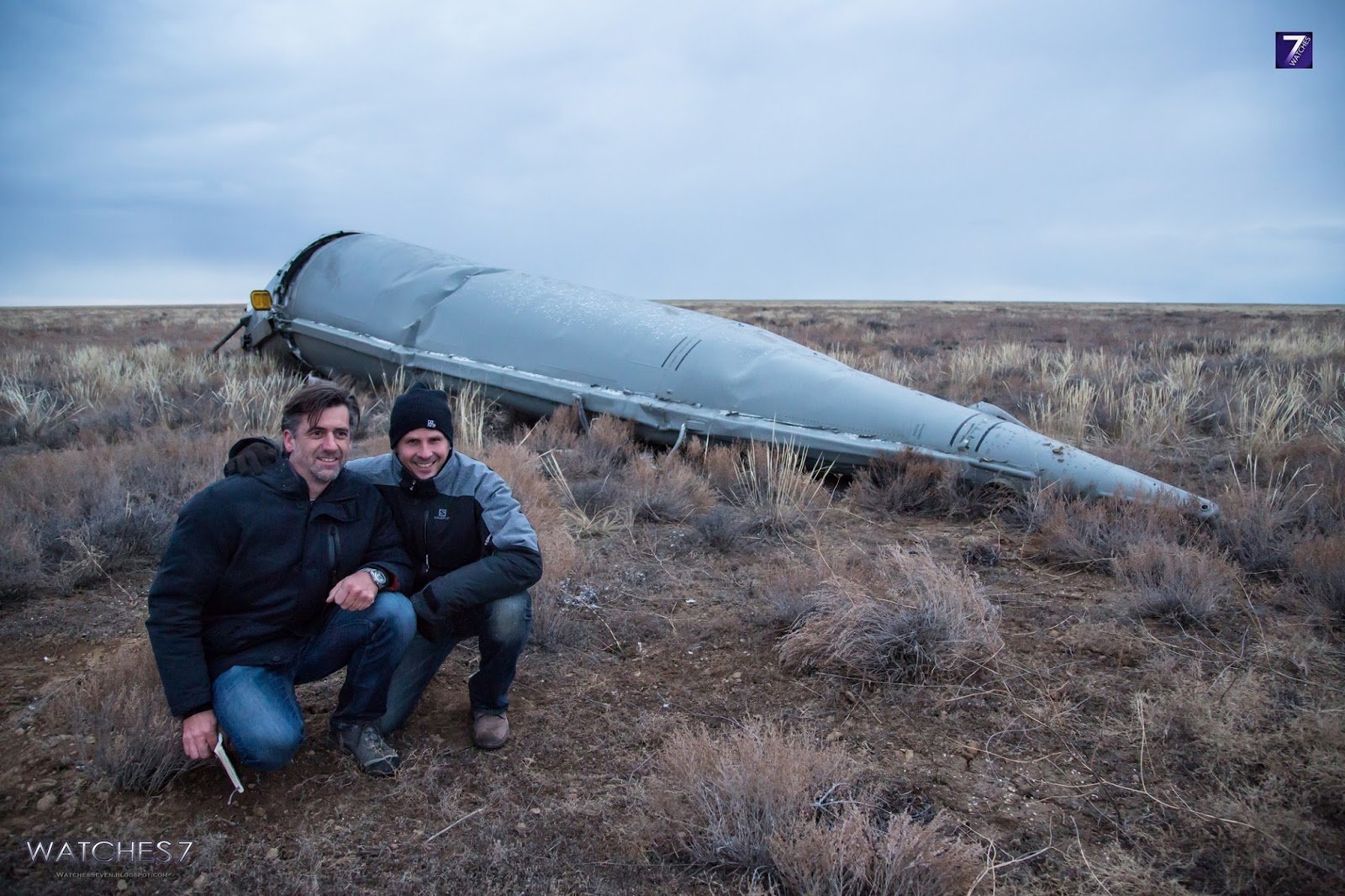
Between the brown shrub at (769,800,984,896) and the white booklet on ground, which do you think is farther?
the white booklet on ground

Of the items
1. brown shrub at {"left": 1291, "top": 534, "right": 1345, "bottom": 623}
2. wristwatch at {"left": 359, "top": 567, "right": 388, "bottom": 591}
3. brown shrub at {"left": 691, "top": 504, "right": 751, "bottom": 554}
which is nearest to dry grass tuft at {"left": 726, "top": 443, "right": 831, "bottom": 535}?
brown shrub at {"left": 691, "top": 504, "right": 751, "bottom": 554}

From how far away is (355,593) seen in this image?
8.96 feet

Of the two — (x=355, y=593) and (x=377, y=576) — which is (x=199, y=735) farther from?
(x=377, y=576)

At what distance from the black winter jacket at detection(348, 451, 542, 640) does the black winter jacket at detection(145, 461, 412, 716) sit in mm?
135

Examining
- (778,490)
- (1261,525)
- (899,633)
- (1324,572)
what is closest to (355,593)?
(899,633)

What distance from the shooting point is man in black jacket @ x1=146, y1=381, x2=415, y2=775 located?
2531 millimetres

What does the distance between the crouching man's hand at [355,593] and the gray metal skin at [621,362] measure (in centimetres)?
379

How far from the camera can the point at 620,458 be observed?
6.68 metres

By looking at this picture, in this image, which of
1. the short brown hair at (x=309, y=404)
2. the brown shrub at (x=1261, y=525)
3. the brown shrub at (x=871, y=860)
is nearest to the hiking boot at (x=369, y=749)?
the short brown hair at (x=309, y=404)

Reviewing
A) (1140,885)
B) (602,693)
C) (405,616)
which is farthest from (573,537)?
(1140,885)

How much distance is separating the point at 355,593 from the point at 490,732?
29.4 inches

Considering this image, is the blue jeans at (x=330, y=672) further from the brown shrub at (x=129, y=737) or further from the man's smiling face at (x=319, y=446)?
the man's smiling face at (x=319, y=446)

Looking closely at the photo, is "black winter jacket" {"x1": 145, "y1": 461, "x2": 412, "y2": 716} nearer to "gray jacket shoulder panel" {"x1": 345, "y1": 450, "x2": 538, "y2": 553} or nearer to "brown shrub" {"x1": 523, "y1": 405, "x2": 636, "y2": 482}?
"gray jacket shoulder panel" {"x1": 345, "y1": 450, "x2": 538, "y2": 553}

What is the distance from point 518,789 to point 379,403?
20.1ft
